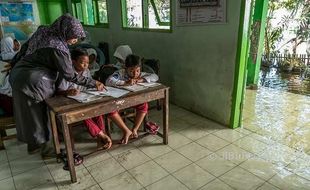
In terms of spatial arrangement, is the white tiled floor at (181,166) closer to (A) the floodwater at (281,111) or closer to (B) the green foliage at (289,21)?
(A) the floodwater at (281,111)

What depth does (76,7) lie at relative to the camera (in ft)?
21.6

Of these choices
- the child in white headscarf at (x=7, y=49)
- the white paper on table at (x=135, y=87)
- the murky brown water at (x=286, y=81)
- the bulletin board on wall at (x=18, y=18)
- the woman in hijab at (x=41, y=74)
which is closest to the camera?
the woman in hijab at (x=41, y=74)

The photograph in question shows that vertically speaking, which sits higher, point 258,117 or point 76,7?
point 76,7

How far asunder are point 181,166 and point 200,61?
1.50 meters

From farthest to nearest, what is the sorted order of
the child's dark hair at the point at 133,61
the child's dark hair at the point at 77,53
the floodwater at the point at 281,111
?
the floodwater at the point at 281,111
the child's dark hair at the point at 133,61
the child's dark hair at the point at 77,53

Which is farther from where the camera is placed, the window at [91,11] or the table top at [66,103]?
the window at [91,11]

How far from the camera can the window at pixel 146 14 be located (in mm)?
3714

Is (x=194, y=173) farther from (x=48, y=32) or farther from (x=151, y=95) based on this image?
(x=48, y=32)

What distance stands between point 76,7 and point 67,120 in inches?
224

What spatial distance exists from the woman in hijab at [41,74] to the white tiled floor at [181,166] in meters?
0.37

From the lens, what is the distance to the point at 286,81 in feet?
15.7

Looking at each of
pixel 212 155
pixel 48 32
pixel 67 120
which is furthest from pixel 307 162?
pixel 48 32

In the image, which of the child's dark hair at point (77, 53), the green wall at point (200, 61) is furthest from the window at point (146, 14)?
the child's dark hair at point (77, 53)

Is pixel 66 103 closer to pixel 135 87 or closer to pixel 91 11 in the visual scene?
pixel 135 87
